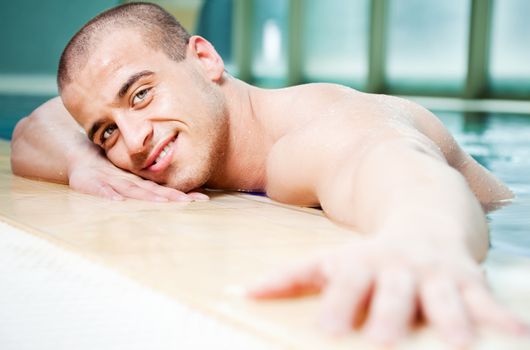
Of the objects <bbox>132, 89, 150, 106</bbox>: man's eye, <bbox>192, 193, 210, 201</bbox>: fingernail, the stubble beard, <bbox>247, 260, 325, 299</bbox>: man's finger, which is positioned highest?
<bbox>132, 89, 150, 106</bbox>: man's eye

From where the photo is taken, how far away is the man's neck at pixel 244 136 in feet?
8.63

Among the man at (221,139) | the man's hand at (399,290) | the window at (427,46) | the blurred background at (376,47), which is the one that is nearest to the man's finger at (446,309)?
the man's hand at (399,290)

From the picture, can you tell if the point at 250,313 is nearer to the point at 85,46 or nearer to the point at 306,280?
the point at 306,280

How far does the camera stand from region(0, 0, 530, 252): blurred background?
10.1 m

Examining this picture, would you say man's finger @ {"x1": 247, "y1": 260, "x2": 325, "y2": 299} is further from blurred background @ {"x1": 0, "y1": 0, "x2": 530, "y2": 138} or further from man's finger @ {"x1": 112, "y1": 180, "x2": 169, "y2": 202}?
blurred background @ {"x1": 0, "y1": 0, "x2": 530, "y2": 138}

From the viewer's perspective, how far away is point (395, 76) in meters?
11.5

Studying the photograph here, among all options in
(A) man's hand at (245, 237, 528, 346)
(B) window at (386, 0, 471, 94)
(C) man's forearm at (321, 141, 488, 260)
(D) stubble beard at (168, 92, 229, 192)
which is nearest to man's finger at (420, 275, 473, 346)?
(A) man's hand at (245, 237, 528, 346)

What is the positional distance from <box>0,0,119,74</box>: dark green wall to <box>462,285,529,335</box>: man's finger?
15.6 metres

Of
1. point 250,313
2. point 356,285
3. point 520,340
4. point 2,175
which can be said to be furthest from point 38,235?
point 2,175

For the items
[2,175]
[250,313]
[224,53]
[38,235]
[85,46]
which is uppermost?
[85,46]

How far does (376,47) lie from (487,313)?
34.8ft

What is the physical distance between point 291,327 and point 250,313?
0.31 ft

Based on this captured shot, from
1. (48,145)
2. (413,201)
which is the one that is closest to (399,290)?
(413,201)

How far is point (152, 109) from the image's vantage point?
244 cm
